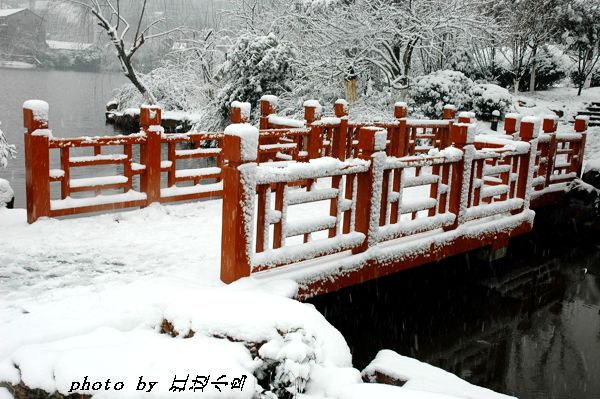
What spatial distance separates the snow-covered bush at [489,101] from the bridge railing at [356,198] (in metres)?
8.67

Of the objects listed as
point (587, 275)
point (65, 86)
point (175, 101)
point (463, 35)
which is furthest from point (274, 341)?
point (65, 86)

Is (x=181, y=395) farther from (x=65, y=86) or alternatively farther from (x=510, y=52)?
(x=65, y=86)

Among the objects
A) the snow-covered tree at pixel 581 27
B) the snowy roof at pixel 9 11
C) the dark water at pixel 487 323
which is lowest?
the dark water at pixel 487 323

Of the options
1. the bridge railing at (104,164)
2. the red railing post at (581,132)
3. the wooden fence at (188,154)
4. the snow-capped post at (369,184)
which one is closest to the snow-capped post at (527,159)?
the wooden fence at (188,154)

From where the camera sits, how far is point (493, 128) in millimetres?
16203

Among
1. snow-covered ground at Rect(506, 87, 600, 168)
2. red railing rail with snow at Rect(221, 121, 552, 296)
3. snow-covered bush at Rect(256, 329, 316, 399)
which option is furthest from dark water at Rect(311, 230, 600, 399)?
snow-covered ground at Rect(506, 87, 600, 168)

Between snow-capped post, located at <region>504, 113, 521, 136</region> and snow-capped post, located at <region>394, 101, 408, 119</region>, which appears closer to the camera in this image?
snow-capped post, located at <region>504, 113, 521, 136</region>

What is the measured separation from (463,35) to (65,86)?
31.2m

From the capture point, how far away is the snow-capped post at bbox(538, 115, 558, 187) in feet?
28.8

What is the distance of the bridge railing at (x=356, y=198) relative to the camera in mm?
4312

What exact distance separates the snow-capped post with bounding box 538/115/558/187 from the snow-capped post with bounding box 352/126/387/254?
179 inches

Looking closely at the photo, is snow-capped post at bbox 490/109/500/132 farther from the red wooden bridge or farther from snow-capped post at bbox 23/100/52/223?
snow-capped post at bbox 23/100/52/223

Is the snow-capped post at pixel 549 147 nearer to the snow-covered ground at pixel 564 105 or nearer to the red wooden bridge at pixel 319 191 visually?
the red wooden bridge at pixel 319 191

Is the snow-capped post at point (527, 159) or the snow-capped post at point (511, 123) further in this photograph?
the snow-capped post at point (511, 123)
